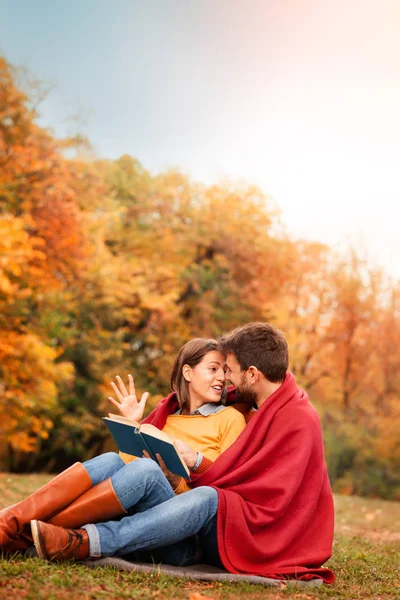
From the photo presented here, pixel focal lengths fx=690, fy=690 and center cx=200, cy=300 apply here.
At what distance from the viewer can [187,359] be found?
4.67 metres

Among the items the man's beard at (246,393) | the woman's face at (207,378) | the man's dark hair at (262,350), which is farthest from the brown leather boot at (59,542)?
the man's dark hair at (262,350)

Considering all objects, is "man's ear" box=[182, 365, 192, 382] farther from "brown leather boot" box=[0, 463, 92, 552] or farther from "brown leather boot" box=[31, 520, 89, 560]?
"brown leather boot" box=[31, 520, 89, 560]

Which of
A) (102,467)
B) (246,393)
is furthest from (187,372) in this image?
(102,467)

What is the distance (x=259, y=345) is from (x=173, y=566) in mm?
1437

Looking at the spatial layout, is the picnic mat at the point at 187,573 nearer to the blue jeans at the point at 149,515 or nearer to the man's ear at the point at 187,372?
the blue jeans at the point at 149,515

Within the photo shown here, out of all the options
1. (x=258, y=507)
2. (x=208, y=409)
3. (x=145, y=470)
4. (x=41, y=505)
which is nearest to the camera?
(x=41, y=505)

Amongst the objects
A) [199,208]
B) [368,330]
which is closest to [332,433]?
[368,330]

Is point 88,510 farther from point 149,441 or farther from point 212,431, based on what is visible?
point 212,431

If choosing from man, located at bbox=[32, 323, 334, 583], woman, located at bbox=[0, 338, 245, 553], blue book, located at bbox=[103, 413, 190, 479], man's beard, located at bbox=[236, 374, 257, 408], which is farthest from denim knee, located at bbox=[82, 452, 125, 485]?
man's beard, located at bbox=[236, 374, 257, 408]

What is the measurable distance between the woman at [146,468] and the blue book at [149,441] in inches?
3.7

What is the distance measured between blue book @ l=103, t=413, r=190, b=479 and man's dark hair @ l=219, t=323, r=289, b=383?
0.76 metres

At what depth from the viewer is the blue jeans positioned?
388cm

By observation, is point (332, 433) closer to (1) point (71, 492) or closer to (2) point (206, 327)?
(2) point (206, 327)

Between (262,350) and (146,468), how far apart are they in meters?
1.04
